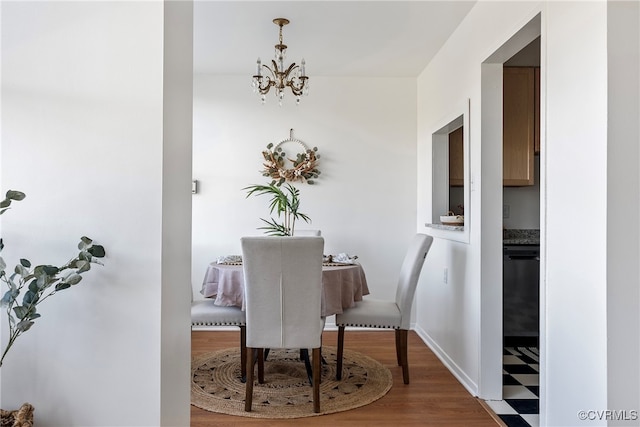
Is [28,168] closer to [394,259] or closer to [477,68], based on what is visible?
[477,68]

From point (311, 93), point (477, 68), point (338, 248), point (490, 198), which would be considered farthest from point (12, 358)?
point (311, 93)

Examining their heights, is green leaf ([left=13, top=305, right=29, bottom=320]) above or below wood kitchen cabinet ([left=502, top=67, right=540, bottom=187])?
below

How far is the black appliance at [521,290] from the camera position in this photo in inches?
139

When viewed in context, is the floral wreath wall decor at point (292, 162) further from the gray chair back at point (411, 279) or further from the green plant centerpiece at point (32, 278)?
the green plant centerpiece at point (32, 278)

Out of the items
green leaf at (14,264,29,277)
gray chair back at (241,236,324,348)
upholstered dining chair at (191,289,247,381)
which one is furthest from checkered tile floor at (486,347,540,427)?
green leaf at (14,264,29,277)

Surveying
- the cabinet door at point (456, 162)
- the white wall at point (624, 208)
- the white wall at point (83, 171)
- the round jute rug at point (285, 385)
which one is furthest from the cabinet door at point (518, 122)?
the white wall at point (83, 171)

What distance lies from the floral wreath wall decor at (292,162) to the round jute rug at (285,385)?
173cm

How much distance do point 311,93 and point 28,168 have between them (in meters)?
3.58

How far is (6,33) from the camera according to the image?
106 centimetres

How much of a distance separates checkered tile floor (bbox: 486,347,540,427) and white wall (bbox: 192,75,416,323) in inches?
54.2

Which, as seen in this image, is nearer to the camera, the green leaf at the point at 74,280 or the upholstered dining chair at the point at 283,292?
the green leaf at the point at 74,280

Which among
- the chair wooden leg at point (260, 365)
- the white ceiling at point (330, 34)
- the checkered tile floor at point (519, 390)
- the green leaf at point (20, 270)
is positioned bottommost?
the checkered tile floor at point (519, 390)

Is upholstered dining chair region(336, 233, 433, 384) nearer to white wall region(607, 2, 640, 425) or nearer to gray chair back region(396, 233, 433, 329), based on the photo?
gray chair back region(396, 233, 433, 329)

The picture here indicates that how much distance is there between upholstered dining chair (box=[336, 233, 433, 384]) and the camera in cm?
292
